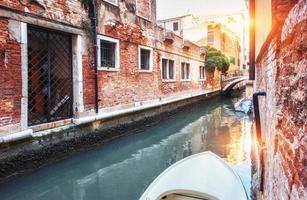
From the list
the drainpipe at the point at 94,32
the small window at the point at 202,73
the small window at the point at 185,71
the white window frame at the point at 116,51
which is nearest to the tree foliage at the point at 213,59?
the small window at the point at 202,73

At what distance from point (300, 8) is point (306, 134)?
0.47 meters

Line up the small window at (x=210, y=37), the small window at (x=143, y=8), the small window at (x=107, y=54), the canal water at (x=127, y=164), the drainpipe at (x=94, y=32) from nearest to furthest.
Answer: the canal water at (x=127, y=164), the drainpipe at (x=94, y=32), the small window at (x=107, y=54), the small window at (x=143, y=8), the small window at (x=210, y=37)

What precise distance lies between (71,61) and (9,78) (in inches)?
75.8

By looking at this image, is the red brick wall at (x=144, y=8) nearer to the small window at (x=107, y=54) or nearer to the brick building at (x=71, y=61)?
the brick building at (x=71, y=61)

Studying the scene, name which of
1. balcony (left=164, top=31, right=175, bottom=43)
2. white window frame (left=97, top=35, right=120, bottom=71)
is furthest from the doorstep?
balcony (left=164, top=31, right=175, bottom=43)

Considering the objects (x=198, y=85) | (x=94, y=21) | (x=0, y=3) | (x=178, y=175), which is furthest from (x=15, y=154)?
(x=198, y=85)

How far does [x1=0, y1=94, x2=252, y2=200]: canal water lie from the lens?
435 cm

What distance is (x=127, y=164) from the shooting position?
5.82 metres

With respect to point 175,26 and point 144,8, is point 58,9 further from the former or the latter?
point 175,26

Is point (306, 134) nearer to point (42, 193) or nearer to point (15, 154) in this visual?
point (42, 193)

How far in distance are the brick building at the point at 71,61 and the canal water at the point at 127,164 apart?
90 centimetres

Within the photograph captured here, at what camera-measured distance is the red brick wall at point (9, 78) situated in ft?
15.9

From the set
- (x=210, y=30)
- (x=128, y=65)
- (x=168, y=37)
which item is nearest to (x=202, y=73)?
(x=168, y=37)

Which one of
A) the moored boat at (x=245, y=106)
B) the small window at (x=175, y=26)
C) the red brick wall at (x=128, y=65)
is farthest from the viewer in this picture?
the small window at (x=175, y=26)
